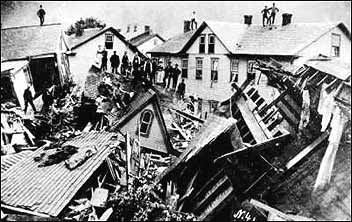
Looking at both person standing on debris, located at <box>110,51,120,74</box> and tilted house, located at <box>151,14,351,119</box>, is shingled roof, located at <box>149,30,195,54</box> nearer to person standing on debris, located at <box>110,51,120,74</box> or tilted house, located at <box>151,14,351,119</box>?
tilted house, located at <box>151,14,351,119</box>

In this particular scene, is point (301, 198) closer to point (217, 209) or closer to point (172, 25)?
point (217, 209)

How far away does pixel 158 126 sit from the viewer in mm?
13188

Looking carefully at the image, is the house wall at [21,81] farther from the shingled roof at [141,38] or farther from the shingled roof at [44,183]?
Result: the shingled roof at [141,38]

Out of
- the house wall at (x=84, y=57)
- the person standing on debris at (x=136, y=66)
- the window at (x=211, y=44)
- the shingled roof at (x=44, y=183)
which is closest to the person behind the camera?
the shingled roof at (x=44, y=183)

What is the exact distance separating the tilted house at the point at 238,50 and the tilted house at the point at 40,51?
626 centimetres

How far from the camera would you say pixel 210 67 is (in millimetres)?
16297

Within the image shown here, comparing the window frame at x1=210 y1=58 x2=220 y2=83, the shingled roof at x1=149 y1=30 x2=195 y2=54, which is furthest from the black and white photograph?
the shingled roof at x1=149 y1=30 x2=195 y2=54

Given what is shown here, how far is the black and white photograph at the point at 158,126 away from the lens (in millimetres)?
7629

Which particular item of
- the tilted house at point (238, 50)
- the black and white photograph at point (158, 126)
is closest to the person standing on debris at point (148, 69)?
the black and white photograph at point (158, 126)

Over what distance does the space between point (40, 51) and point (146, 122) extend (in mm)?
4527

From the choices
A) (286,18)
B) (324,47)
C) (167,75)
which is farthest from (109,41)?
(324,47)

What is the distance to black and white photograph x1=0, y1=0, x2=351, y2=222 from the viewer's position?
7.63 meters

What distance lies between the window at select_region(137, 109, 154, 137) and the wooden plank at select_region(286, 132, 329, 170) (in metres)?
6.51

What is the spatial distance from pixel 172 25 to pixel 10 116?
581 cm
